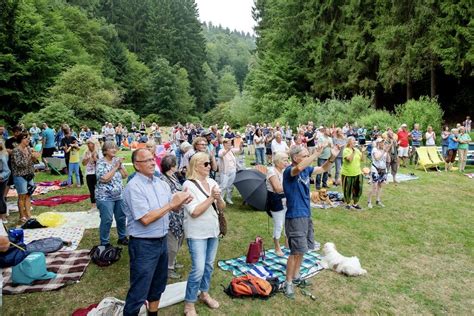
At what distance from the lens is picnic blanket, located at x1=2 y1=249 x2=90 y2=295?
4.41 m

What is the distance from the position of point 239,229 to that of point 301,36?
2975 cm

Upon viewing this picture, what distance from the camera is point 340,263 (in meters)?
5.12

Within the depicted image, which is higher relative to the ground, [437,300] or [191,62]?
[191,62]

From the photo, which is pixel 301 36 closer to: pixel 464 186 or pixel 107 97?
pixel 107 97

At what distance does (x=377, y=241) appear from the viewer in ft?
20.9

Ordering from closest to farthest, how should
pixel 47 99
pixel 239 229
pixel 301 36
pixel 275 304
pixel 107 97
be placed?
pixel 275 304, pixel 239 229, pixel 47 99, pixel 107 97, pixel 301 36

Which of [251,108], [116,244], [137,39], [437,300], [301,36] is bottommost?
[437,300]

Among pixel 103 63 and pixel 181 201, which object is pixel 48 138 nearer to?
pixel 181 201

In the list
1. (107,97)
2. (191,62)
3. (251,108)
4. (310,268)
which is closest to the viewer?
(310,268)

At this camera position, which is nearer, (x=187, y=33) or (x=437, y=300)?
(x=437, y=300)

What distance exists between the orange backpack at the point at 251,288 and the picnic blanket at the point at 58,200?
6.10m

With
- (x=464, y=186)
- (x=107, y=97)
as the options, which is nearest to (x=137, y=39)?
(x=107, y=97)

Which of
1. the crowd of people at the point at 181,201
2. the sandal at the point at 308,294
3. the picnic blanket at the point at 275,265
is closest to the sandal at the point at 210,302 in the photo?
the crowd of people at the point at 181,201

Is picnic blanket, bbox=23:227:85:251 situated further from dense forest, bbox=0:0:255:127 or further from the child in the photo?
dense forest, bbox=0:0:255:127
